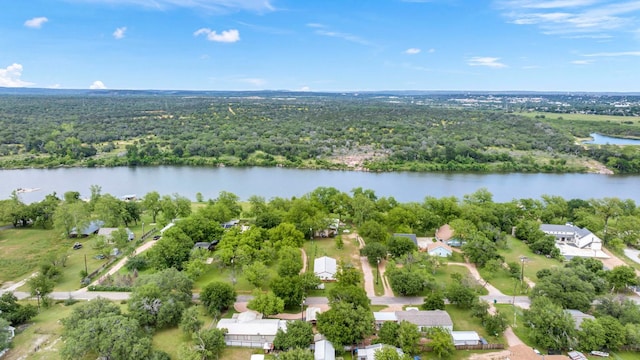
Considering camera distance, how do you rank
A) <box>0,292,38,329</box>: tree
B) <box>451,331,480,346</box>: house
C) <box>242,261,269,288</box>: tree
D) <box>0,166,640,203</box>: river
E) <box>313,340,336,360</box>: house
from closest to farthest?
<box>313,340,336,360</box>: house < <box>451,331,480,346</box>: house < <box>0,292,38,329</box>: tree < <box>242,261,269,288</box>: tree < <box>0,166,640,203</box>: river

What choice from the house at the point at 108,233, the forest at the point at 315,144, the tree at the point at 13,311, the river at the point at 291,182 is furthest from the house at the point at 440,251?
the forest at the point at 315,144

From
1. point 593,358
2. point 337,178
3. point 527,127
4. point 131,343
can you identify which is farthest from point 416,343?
point 527,127

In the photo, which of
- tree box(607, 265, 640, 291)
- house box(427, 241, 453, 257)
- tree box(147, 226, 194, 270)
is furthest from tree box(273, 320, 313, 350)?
tree box(607, 265, 640, 291)

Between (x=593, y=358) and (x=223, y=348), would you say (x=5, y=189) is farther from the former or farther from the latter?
(x=593, y=358)

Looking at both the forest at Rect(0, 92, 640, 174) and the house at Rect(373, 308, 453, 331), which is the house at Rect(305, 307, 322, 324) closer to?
the house at Rect(373, 308, 453, 331)

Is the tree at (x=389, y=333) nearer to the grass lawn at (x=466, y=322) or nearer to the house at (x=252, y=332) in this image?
the grass lawn at (x=466, y=322)

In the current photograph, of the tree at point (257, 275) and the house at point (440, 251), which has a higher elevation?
the tree at point (257, 275)

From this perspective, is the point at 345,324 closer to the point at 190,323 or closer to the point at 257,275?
the point at 257,275
